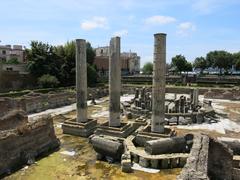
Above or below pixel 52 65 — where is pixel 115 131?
below

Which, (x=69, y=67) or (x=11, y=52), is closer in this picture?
(x=69, y=67)

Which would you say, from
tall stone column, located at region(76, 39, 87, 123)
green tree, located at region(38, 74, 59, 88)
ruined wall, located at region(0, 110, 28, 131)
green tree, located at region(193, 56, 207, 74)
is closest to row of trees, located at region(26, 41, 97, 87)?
green tree, located at region(38, 74, 59, 88)

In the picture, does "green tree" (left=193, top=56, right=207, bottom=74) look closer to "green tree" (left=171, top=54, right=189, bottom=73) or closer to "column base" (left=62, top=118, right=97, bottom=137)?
"green tree" (left=171, top=54, right=189, bottom=73)

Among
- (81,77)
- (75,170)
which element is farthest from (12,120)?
(75,170)

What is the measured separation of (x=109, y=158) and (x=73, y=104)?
19242 mm

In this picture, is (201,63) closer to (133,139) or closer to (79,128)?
(79,128)

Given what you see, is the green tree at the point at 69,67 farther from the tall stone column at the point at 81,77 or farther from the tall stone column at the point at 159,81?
the tall stone column at the point at 159,81

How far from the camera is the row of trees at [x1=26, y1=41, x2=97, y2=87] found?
41.8m

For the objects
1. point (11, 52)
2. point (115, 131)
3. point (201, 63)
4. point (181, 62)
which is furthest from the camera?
point (201, 63)

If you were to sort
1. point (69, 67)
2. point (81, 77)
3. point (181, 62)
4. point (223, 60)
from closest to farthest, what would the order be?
point (81, 77)
point (69, 67)
point (181, 62)
point (223, 60)

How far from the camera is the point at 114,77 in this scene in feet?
58.7

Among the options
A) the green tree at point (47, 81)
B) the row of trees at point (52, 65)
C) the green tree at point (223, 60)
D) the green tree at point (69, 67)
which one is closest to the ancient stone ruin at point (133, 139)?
the green tree at point (47, 81)

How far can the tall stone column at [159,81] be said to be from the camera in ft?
52.9

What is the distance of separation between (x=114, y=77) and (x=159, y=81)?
3194 millimetres
